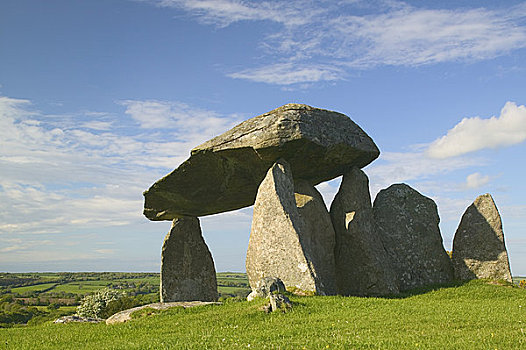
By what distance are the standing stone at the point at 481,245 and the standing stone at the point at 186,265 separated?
1366 cm

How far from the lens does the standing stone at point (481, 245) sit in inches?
896

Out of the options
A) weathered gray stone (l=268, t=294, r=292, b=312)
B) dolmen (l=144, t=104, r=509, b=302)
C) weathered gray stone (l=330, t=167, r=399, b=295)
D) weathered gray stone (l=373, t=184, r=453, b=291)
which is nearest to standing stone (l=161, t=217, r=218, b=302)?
dolmen (l=144, t=104, r=509, b=302)

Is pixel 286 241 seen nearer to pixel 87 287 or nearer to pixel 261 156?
pixel 261 156

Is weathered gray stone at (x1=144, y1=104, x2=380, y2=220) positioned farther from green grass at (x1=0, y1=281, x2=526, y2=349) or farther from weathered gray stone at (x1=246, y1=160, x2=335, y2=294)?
green grass at (x1=0, y1=281, x2=526, y2=349)

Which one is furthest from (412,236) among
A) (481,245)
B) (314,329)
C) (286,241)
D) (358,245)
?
(314,329)

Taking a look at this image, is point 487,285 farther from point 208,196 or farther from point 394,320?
point 208,196

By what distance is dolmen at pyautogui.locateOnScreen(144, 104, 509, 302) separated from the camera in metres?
19.4

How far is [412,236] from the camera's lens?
78.7 ft

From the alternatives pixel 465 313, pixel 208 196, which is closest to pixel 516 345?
pixel 465 313

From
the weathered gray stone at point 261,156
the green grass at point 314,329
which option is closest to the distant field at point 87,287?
the weathered gray stone at point 261,156

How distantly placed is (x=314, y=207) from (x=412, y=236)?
211 inches

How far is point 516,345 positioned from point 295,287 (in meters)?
8.90

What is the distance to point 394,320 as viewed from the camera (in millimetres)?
→ 13148

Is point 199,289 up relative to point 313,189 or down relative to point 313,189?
down
